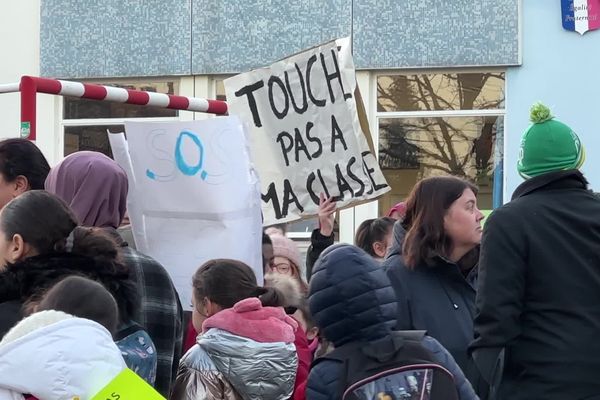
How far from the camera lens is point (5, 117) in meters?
11.6

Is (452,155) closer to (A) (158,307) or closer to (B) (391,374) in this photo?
(A) (158,307)

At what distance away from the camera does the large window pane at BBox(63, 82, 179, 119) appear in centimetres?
1149

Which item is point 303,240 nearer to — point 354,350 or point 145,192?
point 145,192

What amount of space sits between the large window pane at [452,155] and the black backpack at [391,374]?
25.2 feet

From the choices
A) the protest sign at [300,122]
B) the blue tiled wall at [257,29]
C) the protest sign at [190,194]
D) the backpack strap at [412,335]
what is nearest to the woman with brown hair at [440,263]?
the protest sign at [190,194]

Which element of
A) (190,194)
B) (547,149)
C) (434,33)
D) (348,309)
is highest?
(434,33)

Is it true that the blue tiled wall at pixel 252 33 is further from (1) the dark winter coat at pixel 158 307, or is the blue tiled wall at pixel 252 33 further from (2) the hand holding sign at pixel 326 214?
(1) the dark winter coat at pixel 158 307

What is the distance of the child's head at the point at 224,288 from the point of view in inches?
170

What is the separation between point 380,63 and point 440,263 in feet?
21.9

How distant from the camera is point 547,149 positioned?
402 cm

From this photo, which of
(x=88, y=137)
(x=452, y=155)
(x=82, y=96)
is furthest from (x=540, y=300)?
(x=88, y=137)

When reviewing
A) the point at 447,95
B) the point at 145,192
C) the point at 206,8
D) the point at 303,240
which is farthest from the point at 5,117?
the point at 145,192

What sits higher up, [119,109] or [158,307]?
[119,109]

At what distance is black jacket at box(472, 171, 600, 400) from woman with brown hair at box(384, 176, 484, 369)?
0.47 meters
